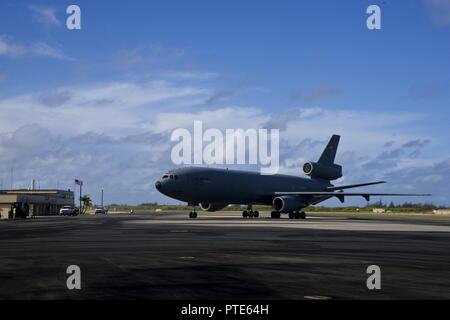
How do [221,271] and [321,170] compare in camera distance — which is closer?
[221,271]

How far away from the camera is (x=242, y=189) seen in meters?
64.4

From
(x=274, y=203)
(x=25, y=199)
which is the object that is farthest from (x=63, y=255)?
(x=25, y=199)

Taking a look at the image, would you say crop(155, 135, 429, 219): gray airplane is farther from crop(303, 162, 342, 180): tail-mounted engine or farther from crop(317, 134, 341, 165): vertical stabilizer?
crop(317, 134, 341, 165): vertical stabilizer

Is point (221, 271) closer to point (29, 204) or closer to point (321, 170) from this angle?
point (321, 170)

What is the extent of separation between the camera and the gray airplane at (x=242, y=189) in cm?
5922

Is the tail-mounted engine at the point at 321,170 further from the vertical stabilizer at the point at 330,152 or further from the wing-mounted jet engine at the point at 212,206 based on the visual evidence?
the wing-mounted jet engine at the point at 212,206

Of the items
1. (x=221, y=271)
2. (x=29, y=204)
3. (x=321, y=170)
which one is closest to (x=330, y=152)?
(x=321, y=170)

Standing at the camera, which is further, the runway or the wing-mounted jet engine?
the wing-mounted jet engine

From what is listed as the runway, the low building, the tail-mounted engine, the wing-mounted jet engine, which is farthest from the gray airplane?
the runway

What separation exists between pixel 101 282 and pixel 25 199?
94687 mm

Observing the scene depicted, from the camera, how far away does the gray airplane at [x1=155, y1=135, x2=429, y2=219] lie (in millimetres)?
59219

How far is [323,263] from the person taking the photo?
15.4m

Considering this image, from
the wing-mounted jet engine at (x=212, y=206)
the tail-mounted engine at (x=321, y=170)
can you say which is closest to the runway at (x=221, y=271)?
the wing-mounted jet engine at (x=212, y=206)
